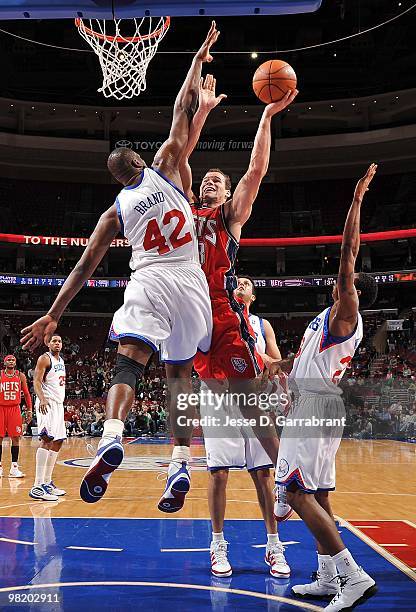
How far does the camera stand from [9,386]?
410 inches

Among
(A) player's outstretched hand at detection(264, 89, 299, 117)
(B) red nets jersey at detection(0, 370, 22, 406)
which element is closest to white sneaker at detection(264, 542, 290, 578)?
(A) player's outstretched hand at detection(264, 89, 299, 117)

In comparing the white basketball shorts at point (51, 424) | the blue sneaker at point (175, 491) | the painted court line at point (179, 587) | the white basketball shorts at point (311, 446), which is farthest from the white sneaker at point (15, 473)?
the blue sneaker at point (175, 491)

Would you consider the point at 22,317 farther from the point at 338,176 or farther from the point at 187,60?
the point at 338,176

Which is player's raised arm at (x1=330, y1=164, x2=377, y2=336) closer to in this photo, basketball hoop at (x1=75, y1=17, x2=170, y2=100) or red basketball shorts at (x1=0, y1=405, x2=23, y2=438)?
basketball hoop at (x1=75, y1=17, x2=170, y2=100)

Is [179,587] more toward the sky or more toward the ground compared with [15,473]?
more toward the ground

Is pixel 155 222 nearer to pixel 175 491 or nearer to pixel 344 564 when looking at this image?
pixel 175 491

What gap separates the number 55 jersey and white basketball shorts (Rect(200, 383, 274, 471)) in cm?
176

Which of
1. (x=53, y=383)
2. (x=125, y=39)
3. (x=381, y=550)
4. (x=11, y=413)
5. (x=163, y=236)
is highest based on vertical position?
(x=125, y=39)

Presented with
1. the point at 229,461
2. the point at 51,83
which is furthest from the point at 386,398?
the point at 51,83

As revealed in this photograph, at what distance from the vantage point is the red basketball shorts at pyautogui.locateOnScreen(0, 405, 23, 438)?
10.2 meters

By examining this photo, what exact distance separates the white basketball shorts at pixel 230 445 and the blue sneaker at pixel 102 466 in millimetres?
2179

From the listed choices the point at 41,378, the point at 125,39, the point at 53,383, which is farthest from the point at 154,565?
the point at 125,39

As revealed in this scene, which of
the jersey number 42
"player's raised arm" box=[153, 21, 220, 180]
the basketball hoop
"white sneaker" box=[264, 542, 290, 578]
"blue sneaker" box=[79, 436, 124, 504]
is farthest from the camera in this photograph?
the basketball hoop

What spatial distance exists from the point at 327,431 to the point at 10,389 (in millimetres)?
7115
